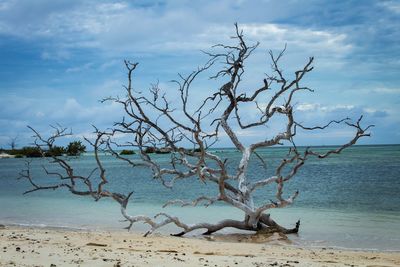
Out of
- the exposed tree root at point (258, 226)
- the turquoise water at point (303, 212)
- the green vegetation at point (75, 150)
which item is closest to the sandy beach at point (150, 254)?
the exposed tree root at point (258, 226)

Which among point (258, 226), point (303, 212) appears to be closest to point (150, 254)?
point (258, 226)

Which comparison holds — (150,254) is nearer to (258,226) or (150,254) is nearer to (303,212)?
(258,226)

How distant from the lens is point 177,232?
12.8 meters

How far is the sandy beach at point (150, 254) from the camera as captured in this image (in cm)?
712

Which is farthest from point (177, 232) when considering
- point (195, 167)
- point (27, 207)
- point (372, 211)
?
point (27, 207)

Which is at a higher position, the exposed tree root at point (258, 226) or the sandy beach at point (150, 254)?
the exposed tree root at point (258, 226)

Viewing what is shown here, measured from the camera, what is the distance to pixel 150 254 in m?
7.94

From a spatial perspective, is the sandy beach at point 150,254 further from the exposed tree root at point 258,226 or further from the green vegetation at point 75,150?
the green vegetation at point 75,150

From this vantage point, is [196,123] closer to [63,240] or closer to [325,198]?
[63,240]

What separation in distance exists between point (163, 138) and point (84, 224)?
3676mm

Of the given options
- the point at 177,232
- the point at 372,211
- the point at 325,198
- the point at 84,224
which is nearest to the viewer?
the point at 177,232

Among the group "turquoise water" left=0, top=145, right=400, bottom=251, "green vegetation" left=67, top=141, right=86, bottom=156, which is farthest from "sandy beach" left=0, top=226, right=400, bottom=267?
"green vegetation" left=67, top=141, right=86, bottom=156

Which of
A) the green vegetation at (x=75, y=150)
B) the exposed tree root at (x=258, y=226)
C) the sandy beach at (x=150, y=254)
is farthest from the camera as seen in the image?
the green vegetation at (x=75, y=150)

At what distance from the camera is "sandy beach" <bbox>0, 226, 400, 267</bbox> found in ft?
23.4
